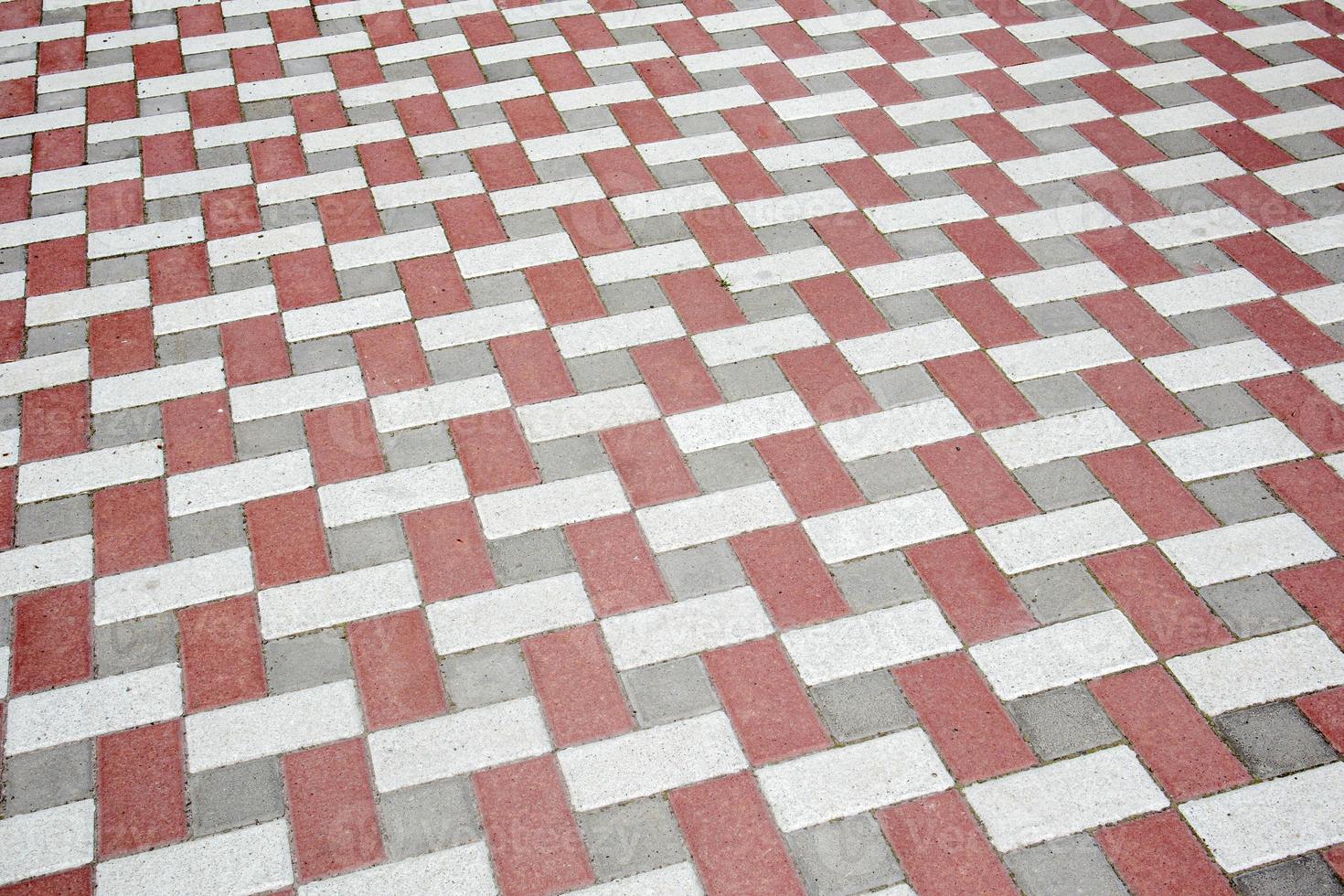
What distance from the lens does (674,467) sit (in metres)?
3.14

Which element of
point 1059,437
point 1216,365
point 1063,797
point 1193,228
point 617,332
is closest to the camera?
point 1063,797

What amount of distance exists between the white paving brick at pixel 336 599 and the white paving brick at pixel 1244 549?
195 cm

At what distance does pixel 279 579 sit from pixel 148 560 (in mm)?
357

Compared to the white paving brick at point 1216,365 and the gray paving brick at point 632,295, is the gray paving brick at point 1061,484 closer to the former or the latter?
the white paving brick at point 1216,365

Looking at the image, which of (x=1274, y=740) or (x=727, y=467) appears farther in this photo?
(x=727, y=467)

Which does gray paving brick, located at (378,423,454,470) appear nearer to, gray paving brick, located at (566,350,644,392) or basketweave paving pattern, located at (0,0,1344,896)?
basketweave paving pattern, located at (0,0,1344,896)

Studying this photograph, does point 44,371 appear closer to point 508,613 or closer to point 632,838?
point 508,613

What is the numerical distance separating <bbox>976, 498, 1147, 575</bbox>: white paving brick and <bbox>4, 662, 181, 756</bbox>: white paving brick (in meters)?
2.04

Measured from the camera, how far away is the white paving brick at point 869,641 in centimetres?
267

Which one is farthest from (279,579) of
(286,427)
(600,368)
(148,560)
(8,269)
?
(8,269)

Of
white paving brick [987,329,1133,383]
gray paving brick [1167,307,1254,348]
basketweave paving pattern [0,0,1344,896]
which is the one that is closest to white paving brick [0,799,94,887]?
basketweave paving pattern [0,0,1344,896]

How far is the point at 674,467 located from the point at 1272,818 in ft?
5.36

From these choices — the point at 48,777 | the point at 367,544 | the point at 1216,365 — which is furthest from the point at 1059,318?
the point at 48,777

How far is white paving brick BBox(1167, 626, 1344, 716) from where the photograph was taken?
2.60 metres
